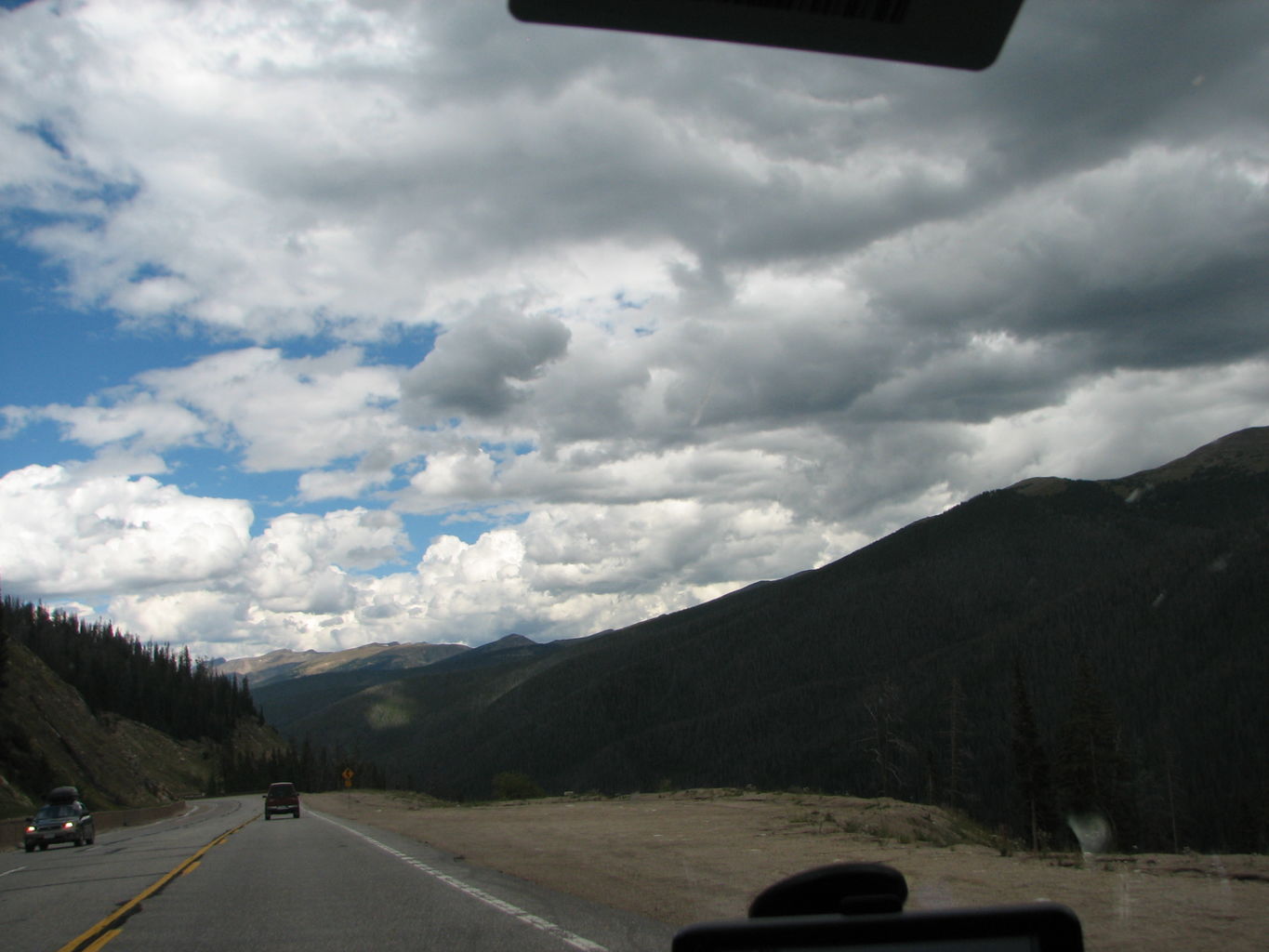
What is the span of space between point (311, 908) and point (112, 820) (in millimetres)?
49175

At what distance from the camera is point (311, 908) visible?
1381 centimetres

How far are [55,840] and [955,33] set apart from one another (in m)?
38.9

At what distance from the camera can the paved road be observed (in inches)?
430

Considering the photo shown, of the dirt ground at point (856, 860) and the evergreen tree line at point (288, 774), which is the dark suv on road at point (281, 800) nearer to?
the dirt ground at point (856, 860)

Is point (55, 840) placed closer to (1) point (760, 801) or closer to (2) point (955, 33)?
(1) point (760, 801)

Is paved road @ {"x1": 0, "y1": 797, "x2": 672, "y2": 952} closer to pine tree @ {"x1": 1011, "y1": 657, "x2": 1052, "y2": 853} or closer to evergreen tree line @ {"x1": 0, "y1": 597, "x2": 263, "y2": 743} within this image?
pine tree @ {"x1": 1011, "y1": 657, "x2": 1052, "y2": 853}

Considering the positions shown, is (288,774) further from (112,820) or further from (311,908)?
(311,908)

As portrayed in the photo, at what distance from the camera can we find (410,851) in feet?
78.2

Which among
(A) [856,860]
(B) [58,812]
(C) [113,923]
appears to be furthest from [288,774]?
(A) [856,860]

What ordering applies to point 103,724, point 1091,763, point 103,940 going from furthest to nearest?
point 103,724, point 1091,763, point 103,940

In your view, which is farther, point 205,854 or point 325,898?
point 205,854

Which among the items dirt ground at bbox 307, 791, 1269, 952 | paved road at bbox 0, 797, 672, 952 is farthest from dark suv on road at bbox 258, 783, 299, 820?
paved road at bbox 0, 797, 672, 952

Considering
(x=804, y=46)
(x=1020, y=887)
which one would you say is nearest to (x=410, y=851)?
(x=1020, y=887)

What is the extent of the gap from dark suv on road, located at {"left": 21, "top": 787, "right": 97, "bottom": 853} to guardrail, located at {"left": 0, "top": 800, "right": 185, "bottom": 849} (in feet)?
9.40
